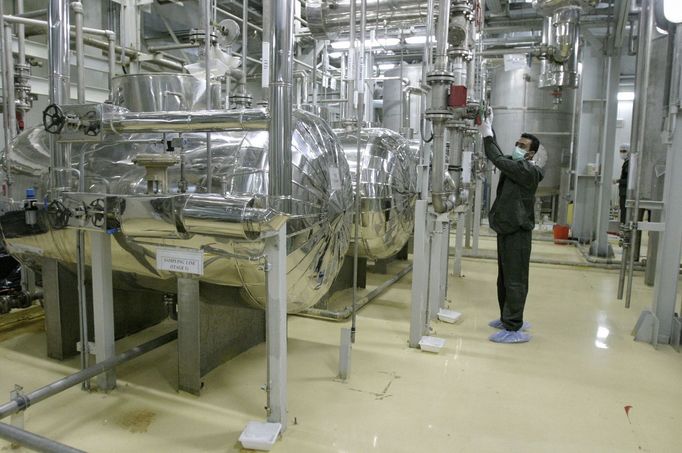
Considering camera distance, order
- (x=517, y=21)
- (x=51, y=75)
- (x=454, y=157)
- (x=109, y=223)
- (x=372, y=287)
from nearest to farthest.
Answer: (x=109, y=223) → (x=51, y=75) → (x=454, y=157) → (x=372, y=287) → (x=517, y=21)

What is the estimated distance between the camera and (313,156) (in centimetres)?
197

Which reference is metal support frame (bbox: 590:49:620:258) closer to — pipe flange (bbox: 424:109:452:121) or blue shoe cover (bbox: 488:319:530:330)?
blue shoe cover (bbox: 488:319:530:330)

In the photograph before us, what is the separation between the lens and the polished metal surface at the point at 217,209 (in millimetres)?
1602

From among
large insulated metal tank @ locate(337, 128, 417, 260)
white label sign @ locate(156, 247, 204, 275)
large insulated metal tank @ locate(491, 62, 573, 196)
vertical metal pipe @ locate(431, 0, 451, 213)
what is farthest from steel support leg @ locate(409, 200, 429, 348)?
large insulated metal tank @ locate(491, 62, 573, 196)

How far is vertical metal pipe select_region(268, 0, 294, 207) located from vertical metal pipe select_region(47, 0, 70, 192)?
0.90 meters

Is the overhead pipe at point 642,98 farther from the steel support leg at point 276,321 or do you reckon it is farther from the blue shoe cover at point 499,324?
the steel support leg at point 276,321

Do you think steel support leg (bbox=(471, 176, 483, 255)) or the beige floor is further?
steel support leg (bbox=(471, 176, 483, 255))

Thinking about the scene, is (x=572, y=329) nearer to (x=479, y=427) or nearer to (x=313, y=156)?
(x=479, y=427)

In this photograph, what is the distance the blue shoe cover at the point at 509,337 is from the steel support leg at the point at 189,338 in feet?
5.23

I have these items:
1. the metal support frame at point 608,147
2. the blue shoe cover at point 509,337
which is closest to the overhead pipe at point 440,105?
the blue shoe cover at point 509,337

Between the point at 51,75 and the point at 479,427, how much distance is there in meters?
2.10

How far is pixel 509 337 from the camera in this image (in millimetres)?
2727

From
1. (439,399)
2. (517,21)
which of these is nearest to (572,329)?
(439,399)

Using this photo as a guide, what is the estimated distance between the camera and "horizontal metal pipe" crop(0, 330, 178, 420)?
5.10 ft
